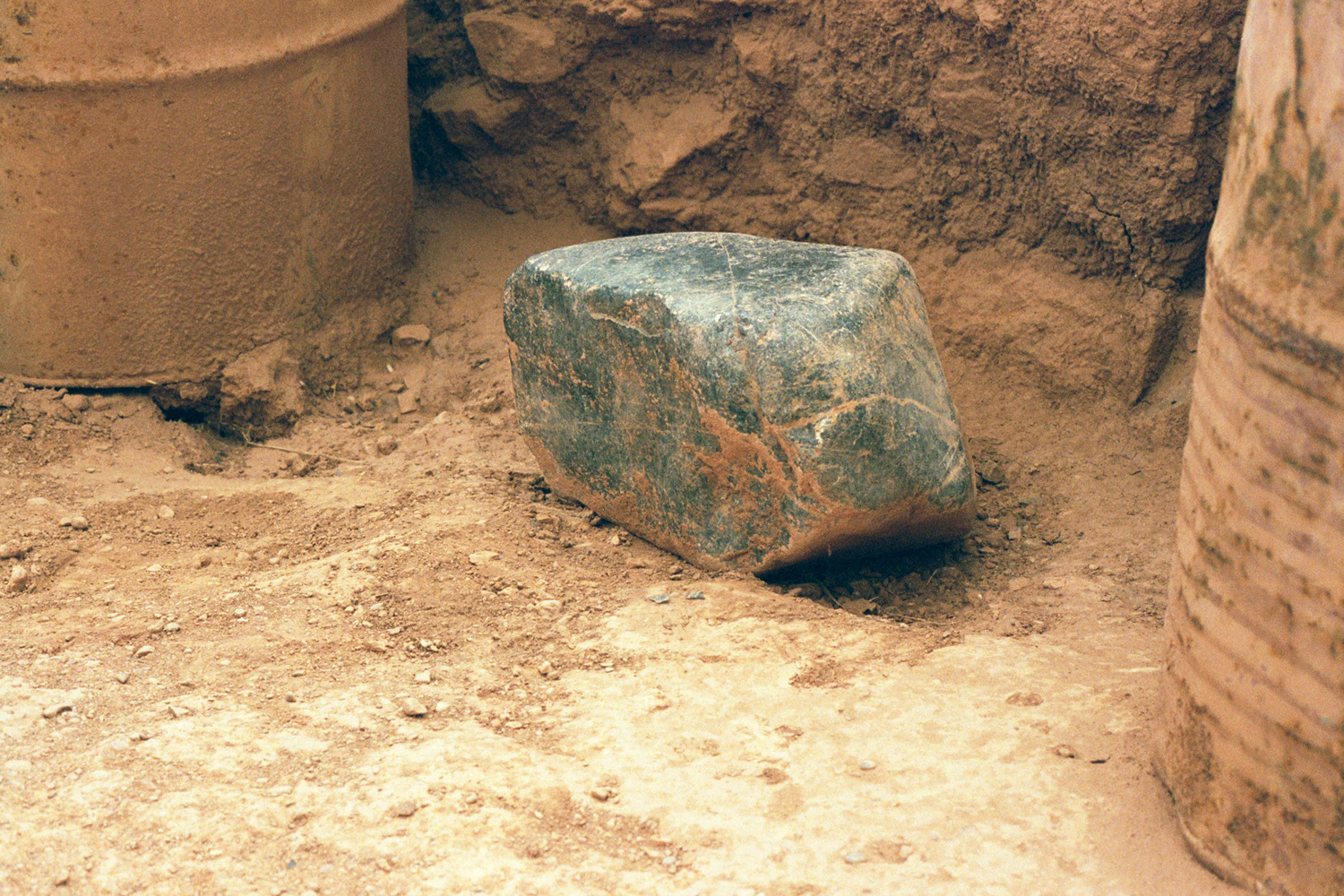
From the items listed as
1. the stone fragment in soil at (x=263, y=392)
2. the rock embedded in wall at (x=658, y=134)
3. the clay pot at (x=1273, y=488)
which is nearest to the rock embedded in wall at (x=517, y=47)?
the rock embedded in wall at (x=658, y=134)

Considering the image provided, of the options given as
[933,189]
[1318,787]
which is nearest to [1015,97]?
[933,189]

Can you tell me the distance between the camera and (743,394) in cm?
240

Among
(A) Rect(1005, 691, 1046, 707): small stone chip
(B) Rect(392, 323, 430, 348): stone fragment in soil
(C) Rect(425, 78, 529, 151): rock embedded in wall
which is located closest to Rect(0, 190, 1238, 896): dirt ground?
(A) Rect(1005, 691, 1046, 707): small stone chip

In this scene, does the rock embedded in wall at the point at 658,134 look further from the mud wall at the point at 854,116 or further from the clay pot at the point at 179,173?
the clay pot at the point at 179,173

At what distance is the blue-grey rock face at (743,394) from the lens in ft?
7.91

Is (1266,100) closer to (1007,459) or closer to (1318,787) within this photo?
(1318,787)

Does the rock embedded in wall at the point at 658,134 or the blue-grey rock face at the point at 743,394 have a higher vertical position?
the rock embedded in wall at the point at 658,134

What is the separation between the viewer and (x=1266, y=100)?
4.66 ft

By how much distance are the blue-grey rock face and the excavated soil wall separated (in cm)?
66

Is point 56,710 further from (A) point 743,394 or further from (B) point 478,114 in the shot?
(B) point 478,114

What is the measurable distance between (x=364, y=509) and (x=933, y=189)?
161 centimetres

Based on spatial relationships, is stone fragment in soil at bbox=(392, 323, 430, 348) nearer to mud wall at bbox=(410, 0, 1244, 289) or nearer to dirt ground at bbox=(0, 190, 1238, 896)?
dirt ground at bbox=(0, 190, 1238, 896)

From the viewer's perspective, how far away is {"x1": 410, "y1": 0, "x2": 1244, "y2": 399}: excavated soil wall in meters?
2.90

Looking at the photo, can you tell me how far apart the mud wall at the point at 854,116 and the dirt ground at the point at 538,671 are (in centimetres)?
21
